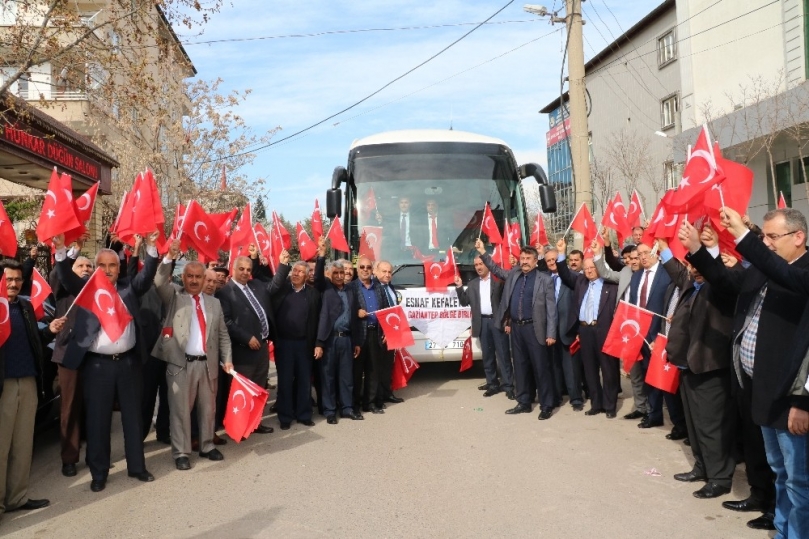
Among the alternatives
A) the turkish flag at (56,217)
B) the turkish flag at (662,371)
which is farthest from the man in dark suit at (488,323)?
the turkish flag at (56,217)

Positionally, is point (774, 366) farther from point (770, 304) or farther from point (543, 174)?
point (543, 174)

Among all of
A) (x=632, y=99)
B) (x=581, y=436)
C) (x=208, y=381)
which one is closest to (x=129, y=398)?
(x=208, y=381)

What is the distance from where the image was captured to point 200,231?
7934 millimetres

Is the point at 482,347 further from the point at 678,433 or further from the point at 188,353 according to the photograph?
the point at 188,353

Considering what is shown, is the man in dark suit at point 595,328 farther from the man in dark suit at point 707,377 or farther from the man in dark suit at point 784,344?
the man in dark suit at point 784,344

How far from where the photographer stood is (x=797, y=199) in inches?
790

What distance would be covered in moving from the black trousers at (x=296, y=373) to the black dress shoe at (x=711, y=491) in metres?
4.55

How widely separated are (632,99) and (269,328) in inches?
1208

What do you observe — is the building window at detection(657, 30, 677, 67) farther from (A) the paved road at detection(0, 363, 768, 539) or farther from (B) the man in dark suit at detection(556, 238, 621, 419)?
(A) the paved road at detection(0, 363, 768, 539)

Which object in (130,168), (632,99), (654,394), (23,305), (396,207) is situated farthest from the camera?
(632,99)

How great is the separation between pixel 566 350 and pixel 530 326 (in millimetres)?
543

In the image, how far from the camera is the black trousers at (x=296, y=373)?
28.4ft

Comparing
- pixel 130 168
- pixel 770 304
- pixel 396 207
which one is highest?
pixel 130 168

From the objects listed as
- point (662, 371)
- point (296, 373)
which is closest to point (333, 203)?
point (296, 373)
